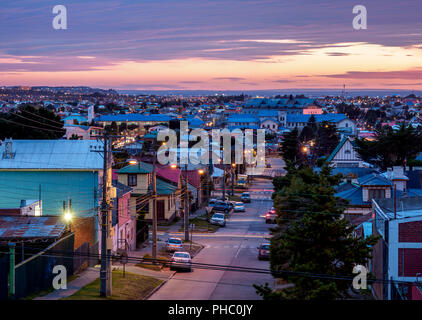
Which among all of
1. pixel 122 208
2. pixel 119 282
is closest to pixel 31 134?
pixel 122 208

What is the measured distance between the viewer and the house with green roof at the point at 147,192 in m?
46.8

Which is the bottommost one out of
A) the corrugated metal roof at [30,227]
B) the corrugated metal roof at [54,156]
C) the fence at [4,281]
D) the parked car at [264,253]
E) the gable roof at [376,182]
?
the parked car at [264,253]

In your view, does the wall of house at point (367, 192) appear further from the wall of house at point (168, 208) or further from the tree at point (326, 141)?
the tree at point (326, 141)

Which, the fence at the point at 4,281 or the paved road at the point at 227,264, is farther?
Answer: the paved road at the point at 227,264

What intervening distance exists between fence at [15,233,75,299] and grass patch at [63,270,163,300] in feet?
4.27

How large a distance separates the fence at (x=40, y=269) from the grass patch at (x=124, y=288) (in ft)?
4.27

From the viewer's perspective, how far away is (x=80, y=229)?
3309 cm

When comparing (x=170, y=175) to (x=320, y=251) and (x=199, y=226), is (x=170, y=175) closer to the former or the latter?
(x=199, y=226)

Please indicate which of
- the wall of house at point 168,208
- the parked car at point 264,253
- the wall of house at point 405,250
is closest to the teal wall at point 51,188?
the parked car at point 264,253

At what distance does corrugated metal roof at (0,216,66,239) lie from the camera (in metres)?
27.9

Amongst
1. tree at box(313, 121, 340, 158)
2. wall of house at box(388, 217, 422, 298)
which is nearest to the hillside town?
wall of house at box(388, 217, 422, 298)

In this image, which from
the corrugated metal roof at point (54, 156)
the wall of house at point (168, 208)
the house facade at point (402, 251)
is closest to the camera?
the house facade at point (402, 251)

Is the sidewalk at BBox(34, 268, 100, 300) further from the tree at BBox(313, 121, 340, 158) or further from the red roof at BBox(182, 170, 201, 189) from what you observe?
the tree at BBox(313, 121, 340, 158)

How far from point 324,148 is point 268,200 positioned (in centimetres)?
3236
